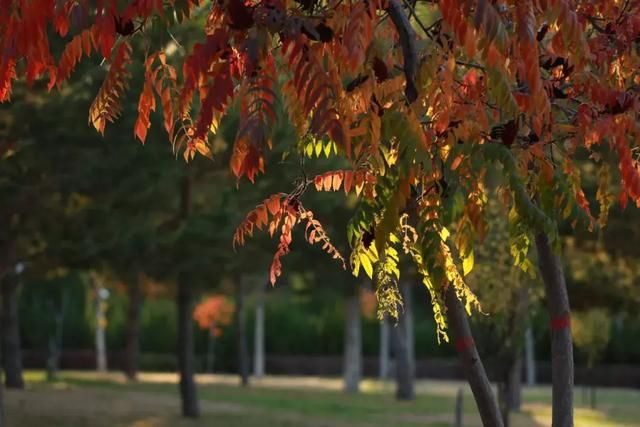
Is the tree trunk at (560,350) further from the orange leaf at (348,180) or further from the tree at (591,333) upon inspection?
the tree at (591,333)

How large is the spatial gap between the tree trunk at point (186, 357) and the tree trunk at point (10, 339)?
649cm

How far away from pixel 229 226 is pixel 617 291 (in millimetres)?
13707

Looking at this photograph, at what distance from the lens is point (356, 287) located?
43500mm

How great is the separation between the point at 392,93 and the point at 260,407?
103ft

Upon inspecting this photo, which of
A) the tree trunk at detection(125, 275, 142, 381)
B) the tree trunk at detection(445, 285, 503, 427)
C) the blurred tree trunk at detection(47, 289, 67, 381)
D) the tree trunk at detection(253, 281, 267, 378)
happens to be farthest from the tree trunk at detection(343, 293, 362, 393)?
the tree trunk at detection(445, 285, 503, 427)

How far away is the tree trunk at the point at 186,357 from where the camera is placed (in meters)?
33.2

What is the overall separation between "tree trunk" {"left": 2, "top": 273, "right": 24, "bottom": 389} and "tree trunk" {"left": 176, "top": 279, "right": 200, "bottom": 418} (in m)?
6.49

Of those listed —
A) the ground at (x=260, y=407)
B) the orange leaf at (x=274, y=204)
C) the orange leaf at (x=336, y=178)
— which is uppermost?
the orange leaf at (x=336, y=178)

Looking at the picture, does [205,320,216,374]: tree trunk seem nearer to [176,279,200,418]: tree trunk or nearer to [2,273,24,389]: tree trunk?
[2,273,24,389]: tree trunk

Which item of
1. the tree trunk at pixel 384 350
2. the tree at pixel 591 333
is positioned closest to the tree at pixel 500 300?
the tree at pixel 591 333

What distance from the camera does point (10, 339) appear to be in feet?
130

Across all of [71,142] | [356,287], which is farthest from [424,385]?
[71,142]

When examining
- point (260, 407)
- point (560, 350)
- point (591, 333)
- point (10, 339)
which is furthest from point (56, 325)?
point (560, 350)

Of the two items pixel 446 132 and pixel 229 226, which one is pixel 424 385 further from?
pixel 446 132
